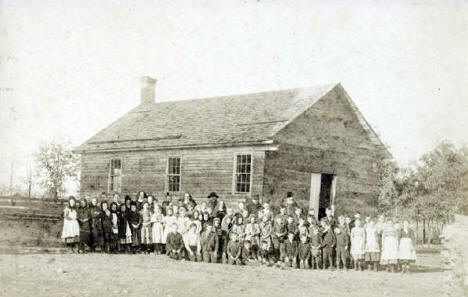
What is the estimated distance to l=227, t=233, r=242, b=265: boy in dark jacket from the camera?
13.9 metres

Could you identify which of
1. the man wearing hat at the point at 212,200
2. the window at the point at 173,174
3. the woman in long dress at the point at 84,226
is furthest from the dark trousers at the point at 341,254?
the window at the point at 173,174

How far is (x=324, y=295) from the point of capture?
365 inches

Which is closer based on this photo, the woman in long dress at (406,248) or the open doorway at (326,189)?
the woman in long dress at (406,248)

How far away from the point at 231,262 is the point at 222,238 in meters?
1.03

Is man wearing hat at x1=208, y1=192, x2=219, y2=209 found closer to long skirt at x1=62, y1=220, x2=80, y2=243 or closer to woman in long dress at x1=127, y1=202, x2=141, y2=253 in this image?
woman in long dress at x1=127, y1=202, x2=141, y2=253

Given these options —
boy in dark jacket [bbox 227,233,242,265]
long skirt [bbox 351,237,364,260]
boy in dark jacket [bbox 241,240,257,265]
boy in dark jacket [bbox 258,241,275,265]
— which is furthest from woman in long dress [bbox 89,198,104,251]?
long skirt [bbox 351,237,364,260]

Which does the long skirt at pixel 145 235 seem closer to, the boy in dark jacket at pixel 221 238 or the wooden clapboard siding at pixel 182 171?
the boy in dark jacket at pixel 221 238

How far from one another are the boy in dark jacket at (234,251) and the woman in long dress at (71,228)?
15.5 ft

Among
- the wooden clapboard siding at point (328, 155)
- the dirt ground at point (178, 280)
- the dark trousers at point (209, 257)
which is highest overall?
the wooden clapboard siding at point (328, 155)

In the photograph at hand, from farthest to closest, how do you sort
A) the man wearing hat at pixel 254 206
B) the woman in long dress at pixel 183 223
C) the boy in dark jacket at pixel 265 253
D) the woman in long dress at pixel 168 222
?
the man wearing hat at pixel 254 206 < the woman in long dress at pixel 168 222 < the woman in long dress at pixel 183 223 < the boy in dark jacket at pixel 265 253

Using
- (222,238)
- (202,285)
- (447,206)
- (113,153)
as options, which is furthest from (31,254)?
(447,206)

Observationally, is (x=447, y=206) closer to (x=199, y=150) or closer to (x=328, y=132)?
(x=328, y=132)

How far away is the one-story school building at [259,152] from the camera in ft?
61.8

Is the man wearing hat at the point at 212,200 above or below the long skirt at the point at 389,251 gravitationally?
above
